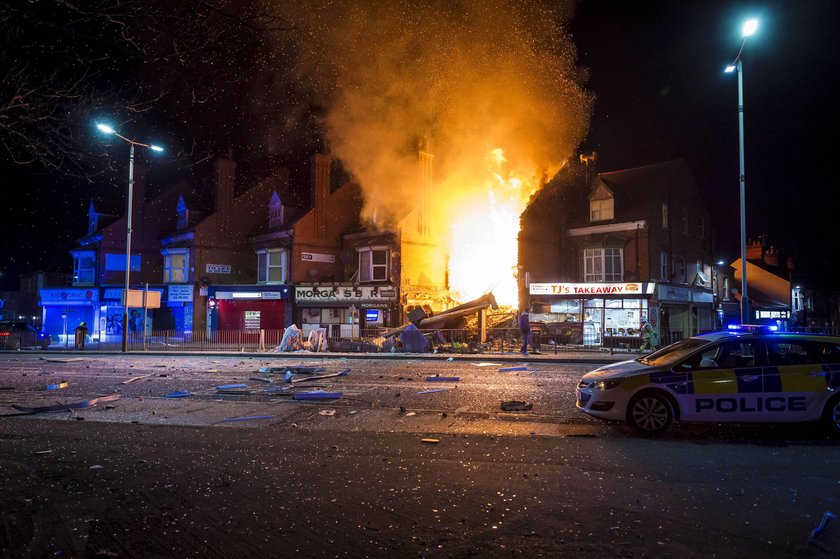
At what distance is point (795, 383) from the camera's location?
7.47m

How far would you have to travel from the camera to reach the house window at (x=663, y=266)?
3177cm

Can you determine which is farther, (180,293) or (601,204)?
(180,293)

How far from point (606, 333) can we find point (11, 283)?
56.0 meters

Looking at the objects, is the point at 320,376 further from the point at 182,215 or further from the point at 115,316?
the point at 115,316

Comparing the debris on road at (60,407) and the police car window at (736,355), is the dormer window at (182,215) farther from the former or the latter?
the police car window at (736,355)

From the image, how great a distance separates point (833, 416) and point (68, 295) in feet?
139

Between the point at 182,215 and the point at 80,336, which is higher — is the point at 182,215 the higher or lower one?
the higher one

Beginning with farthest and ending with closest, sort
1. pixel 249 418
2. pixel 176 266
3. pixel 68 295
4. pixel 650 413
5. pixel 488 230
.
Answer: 1. pixel 68 295
2. pixel 176 266
3. pixel 488 230
4. pixel 249 418
5. pixel 650 413

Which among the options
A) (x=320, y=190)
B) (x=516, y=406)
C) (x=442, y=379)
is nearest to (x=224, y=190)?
(x=320, y=190)

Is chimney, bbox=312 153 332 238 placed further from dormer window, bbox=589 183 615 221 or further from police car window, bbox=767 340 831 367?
police car window, bbox=767 340 831 367

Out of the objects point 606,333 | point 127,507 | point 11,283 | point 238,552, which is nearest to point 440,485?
point 238,552

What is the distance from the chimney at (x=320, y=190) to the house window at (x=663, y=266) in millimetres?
20320

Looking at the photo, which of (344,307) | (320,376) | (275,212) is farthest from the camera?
(275,212)

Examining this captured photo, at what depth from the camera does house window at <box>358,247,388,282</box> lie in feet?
108
